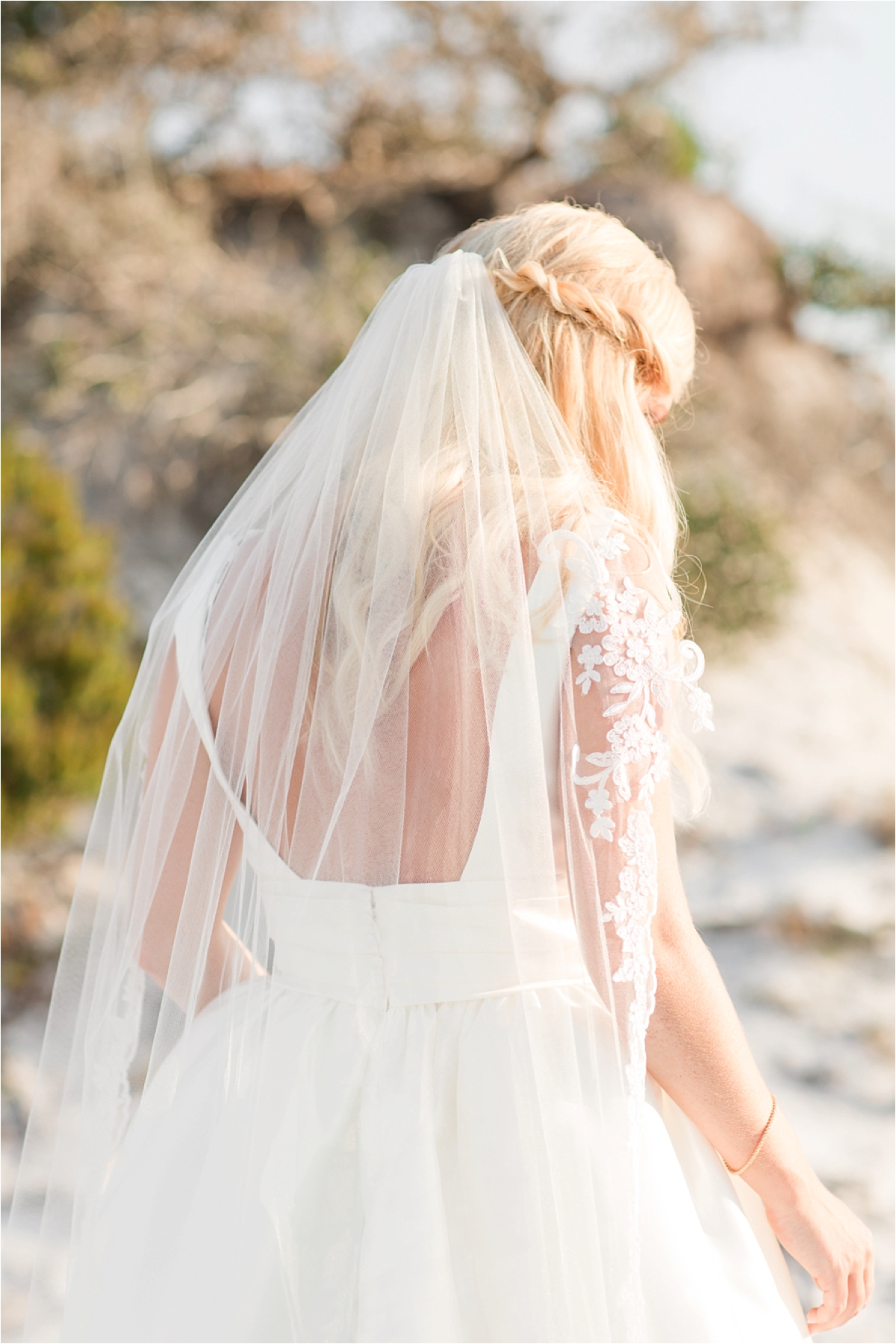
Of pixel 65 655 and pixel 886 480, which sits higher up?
pixel 886 480

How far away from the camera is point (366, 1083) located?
3.92ft

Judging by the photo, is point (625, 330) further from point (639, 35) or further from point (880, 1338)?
point (639, 35)

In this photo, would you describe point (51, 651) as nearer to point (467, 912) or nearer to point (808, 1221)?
point (467, 912)

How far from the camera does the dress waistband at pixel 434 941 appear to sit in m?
1.20

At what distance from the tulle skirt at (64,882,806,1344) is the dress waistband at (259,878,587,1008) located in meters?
0.02

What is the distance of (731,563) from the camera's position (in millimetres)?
5723

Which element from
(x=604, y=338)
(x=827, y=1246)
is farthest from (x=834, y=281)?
(x=827, y=1246)

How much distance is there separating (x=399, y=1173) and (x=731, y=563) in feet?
16.5

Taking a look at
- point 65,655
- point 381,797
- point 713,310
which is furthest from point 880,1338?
point 713,310

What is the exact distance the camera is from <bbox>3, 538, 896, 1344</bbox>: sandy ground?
3.35 m

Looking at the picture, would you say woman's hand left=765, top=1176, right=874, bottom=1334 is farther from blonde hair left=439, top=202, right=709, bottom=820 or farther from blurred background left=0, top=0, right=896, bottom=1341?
blurred background left=0, top=0, right=896, bottom=1341

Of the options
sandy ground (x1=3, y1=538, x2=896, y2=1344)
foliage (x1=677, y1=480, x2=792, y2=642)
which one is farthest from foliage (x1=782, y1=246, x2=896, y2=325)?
foliage (x1=677, y1=480, x2=792, y2=642)

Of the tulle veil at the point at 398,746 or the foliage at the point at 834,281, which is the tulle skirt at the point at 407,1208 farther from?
the foliage at the point at 834,281

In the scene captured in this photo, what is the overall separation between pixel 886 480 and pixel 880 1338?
18.6 ft
